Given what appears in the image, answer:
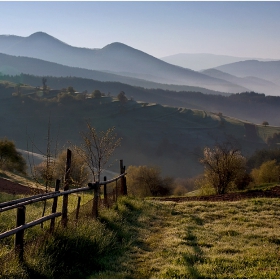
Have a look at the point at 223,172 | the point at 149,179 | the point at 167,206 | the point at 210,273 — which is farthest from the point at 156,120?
the point at 210,273

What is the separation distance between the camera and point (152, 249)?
9047 millimetres

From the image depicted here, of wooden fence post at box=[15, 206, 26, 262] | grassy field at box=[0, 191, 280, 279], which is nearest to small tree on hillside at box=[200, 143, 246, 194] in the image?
grassy field at box=[0, 191, 280, 279]

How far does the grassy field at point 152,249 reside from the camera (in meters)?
6.63

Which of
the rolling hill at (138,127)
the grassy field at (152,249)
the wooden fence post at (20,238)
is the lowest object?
the rolling hill at (138,127)

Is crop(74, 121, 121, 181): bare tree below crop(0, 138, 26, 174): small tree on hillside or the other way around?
the other way around

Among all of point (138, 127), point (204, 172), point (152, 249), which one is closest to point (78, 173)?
point (204, 172)

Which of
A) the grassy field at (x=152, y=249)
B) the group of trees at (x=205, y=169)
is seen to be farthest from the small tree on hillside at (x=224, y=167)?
the grassy field at (x=152, y=249)

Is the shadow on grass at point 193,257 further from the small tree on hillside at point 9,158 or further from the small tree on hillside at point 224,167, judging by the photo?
the small tree on hillside at point 9,158

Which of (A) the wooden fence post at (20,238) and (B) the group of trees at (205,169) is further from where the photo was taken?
(B) the group of trees at (205,169)

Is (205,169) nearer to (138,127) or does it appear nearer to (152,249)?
(152,249)

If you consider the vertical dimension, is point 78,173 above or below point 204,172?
below

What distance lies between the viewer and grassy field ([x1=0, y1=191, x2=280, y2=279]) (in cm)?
663

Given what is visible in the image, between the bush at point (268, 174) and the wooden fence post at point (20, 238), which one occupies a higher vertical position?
the wooden fence post at point (20, 238)

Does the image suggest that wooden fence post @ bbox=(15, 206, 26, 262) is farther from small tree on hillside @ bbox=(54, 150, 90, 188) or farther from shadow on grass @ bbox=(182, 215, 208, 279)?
small tree on hillside @ bbox=(54, 150, 90, 188)
